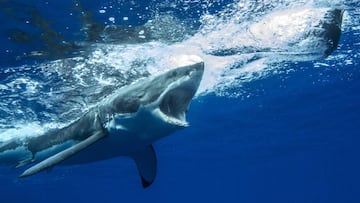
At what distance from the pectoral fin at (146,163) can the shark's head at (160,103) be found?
202 centimetres

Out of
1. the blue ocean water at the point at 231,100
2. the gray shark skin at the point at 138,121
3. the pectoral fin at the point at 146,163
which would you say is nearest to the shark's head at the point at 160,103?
the gray shark skin at the point at 138,121

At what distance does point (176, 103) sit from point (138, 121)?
0.84 m

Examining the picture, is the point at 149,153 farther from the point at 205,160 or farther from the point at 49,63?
the point at 205,160

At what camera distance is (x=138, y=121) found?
6.39m

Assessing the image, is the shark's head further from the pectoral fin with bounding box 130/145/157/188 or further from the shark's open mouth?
the pectoral fin with bounding box 130/145/157/188

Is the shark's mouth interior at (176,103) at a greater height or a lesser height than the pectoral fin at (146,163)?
greater

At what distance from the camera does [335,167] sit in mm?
69500

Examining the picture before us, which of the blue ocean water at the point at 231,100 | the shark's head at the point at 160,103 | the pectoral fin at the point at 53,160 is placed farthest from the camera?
the blue ocean water at the point at 231,100

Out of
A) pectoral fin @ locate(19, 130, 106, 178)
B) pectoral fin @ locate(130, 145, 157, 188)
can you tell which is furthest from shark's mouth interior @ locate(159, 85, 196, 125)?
pectoral fin @ locate(130, 145, 157, 188)

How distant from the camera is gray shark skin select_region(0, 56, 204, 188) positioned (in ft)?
18.8

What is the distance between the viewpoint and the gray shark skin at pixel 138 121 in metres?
5.74

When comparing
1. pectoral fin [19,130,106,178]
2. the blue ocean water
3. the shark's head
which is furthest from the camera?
the blue ocean water

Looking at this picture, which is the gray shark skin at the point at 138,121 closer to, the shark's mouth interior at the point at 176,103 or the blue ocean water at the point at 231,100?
the shark's mouth interior at the point at 176,103

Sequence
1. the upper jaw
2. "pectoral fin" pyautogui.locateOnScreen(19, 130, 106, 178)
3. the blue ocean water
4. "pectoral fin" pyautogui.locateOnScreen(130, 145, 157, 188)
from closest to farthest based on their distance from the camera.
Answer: "pectoral fin" pyautogui.locateOnScreen(19, 130, 106, 178) < the upper jaw < "pectoral fin" pyautogui.locateOnScreen(130, 145, 157, 188) < the blue ocean water
